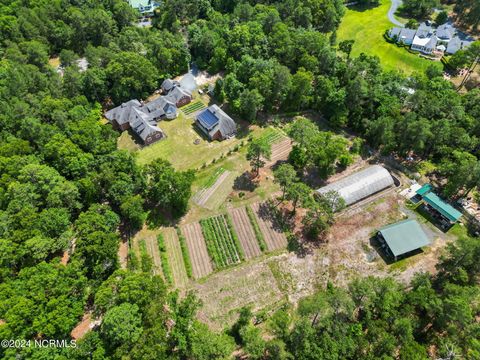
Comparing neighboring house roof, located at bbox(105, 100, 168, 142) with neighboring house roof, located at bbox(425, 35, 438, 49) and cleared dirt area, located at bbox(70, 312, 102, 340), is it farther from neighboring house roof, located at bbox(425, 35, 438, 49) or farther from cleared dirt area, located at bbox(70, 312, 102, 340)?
neighboring house roof, located at bbox(425, 35, 438, 49)

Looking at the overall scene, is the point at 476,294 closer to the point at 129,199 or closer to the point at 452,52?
the point at 129,199

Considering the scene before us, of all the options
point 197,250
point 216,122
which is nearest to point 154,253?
point 197,250

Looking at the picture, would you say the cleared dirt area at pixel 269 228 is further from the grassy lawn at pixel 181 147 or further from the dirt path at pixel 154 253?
the dirt path at pixel 154 253

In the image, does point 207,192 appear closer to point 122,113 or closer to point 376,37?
point 122,113

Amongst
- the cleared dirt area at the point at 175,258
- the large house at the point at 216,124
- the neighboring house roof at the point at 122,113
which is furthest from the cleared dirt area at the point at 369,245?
the neighboring house roof at the point at 122,113

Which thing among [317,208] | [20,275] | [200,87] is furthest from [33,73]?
[317,208]

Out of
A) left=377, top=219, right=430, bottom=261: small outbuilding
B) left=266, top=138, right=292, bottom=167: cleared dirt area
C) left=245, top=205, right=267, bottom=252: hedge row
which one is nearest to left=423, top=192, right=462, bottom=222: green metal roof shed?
left=377, top=219, right=430, bottom=261: small outbuilding
